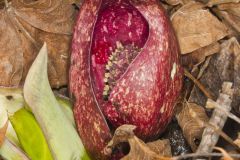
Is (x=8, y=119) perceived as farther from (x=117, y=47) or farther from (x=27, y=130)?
(x=117, y=47)

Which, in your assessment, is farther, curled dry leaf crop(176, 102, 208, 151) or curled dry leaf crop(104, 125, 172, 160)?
curled dry leaf crop(176, 102, 208, 151)

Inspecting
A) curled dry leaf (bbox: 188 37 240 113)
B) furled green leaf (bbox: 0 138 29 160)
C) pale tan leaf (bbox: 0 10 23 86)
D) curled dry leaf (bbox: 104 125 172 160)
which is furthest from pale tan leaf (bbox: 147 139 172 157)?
pale tan leaf (bbox: 0 10 23 86)

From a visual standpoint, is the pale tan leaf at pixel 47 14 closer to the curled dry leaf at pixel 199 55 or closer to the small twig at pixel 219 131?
the curled dry leaf at pixel 199 55

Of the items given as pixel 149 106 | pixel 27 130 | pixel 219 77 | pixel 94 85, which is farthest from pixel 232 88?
pixel 27 130

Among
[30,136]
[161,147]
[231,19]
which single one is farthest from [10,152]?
[231,19]

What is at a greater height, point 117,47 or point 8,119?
point 117,47

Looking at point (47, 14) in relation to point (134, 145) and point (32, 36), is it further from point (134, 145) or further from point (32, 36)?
point (134, 145)

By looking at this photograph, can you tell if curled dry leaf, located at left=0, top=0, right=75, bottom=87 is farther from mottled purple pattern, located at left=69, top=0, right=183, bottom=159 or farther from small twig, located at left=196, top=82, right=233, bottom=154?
small twig, located at left=196, top=82, right=233, bottom=154
